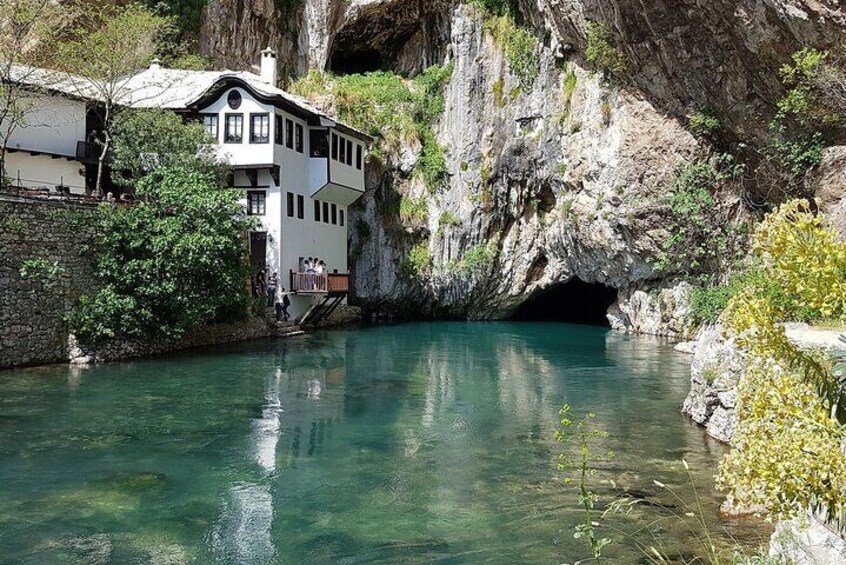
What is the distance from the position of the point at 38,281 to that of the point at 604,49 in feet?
73.2

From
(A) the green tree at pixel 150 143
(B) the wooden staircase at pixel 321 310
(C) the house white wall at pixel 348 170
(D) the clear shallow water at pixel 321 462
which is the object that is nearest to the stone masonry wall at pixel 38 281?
(D) the clear shallow water at pixel 321 462

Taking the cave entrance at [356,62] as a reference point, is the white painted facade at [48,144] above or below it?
below

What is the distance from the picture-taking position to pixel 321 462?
11.7m

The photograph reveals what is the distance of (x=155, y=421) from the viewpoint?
14391 millimetres

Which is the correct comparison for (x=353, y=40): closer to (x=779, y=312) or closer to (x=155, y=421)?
(x=155, y=421)

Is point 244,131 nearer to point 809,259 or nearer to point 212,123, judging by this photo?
point 212,123

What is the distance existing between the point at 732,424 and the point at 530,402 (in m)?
5.23

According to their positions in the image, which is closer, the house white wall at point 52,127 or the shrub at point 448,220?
the house white wall at point 52,127

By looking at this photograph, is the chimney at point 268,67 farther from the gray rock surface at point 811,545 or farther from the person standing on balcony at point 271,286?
the gray rock surface at point 811,545

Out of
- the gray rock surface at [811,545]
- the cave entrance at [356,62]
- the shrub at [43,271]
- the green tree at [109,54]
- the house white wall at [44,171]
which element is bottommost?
the gray rock surface at [811,545]

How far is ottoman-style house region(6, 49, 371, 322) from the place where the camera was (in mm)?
28297

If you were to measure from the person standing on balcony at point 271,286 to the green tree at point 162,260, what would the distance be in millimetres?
5274

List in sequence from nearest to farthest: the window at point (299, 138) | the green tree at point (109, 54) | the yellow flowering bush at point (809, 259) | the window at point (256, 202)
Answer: the yellow flowering bush at point (809, 259) → the green tree at point (109, 54) → the window at point (256, 202) → the window at point (299, 138)

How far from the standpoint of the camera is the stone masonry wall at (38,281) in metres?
19.8
